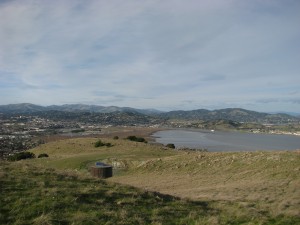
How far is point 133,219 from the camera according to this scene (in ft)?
30.5

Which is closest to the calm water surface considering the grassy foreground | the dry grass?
the dry grass

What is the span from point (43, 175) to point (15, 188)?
2.89 m

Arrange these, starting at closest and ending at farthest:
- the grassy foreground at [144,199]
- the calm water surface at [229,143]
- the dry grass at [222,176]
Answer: the grassy foreground at [144,199] → the dry grass at [222,176] → the calm water surface at [229,143]

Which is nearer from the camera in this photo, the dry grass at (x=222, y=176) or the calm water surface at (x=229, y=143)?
the dry grass at (x=222, y=176)

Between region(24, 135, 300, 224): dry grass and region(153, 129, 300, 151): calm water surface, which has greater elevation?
region(24, 135, 300, 224): dry grass

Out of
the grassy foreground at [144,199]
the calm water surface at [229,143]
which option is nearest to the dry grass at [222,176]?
the grassy foreground at [144,199]

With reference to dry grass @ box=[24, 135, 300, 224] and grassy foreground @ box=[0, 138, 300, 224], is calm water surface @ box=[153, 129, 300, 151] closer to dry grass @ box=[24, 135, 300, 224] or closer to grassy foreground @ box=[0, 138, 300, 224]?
dry grass @ box=[24, 135, 300, 224]

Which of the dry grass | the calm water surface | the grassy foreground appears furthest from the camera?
the calm water surface

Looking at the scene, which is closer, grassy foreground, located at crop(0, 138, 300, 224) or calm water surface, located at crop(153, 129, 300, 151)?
grassy foreground, located at crop(0, 138, 300, 224)

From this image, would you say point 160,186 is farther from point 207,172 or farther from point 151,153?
point 151,153

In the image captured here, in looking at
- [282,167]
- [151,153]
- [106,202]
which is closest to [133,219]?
[106,202]

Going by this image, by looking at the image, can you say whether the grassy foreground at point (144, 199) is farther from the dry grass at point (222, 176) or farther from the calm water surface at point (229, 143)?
the calm water surface at point (229, 143)

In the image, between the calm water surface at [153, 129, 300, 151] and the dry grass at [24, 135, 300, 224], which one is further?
the calm water surface at [153, 129, 300, 151]

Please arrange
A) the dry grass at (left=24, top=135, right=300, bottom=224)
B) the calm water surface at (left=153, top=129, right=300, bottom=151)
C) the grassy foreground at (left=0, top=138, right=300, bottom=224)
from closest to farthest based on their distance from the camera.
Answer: the grassy foreground at (left=0, top=138, right=300, bottom=224), the dry grass at (left=24, top=135, right=300, bottom=224), the calm water surface at (left=153, top=129, right=300, bottom=151)
